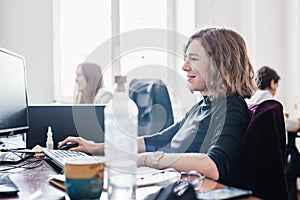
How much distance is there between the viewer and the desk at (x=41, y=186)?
0.90 m

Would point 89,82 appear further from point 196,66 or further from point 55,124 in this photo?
point 196,66

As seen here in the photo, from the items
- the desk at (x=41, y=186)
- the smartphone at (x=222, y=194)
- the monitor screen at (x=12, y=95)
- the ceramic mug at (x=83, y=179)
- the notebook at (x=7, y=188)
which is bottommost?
the desk at (x=41, y=186)

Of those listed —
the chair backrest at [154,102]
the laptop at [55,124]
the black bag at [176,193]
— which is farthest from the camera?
the chair backrest at [154,102]

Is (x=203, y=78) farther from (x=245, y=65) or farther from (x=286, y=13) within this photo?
(x=286, y=13)

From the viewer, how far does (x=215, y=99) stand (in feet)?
4.56

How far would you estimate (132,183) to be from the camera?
0.87 meters

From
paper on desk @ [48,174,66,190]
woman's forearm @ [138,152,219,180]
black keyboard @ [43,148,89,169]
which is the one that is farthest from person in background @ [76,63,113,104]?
paper on desk @ [48,174,66,190]

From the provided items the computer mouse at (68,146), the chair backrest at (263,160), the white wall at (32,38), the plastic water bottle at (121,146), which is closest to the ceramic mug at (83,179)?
the plastic water bottle at (121,146)

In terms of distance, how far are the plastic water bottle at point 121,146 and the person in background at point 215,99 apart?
0.25 metres

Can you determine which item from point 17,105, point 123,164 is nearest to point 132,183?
point 123,164

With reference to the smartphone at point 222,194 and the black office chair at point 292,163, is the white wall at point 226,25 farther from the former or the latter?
the smartphone at point 222,194

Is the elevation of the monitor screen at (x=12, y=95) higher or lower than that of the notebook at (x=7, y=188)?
higher

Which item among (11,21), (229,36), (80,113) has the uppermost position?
(11,21)

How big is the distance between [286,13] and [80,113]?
294 centimetres
